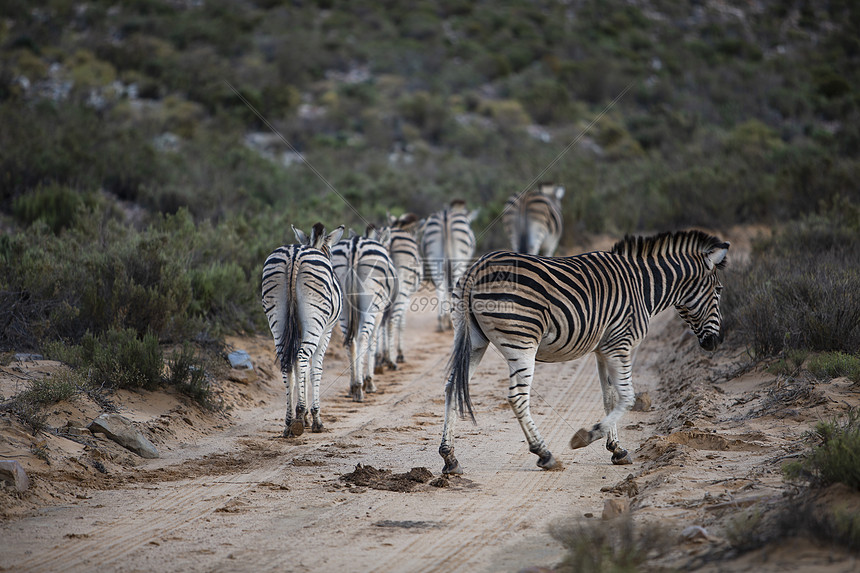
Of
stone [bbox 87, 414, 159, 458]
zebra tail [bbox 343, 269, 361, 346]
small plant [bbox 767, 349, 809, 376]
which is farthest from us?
zebra tail [bbox 343, 269, 361, 346]

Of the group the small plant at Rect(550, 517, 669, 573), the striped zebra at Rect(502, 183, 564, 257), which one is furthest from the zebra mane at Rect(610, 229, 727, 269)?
the striped zebra at Rect(502, 183, 564, 257)

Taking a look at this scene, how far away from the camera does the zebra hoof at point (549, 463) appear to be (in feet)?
20.9

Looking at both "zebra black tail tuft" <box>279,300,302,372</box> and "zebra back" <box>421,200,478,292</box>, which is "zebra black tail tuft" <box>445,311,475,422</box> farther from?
"zebra back" <box>421,200,478,292</box>

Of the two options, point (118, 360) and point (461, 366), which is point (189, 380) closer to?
point (118, 360)

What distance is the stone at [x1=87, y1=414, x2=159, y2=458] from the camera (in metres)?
6.71

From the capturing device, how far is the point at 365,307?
934 centimetres

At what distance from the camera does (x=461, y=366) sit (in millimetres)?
6246

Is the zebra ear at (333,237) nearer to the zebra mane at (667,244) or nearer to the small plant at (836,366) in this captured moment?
the zebra mane at (667,244)

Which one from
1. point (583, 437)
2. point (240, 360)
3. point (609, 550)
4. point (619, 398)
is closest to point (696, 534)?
point (609, 550)

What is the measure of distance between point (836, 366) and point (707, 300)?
63.2 inches

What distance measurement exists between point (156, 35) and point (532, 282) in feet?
125

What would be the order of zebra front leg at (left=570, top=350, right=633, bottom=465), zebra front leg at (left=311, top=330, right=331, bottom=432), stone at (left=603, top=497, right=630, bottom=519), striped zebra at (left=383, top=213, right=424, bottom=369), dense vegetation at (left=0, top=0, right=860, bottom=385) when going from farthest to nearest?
striped zebra at (left=383, top=213, right=424, bottom=369), dense vegetation at (left=0, top=0, right=860, bottom=385), zebra front leg at (left=311, top=330, right=331, bottom=432), zebra front leg at (left=570, top=350, right=633, bottom=465), stone at (left=603, top=497, right=630, bottom=519)

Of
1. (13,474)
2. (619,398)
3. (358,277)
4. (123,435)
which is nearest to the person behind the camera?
Answer: (13,474)

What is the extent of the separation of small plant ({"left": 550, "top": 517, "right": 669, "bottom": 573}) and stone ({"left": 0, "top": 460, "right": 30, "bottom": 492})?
165 inches
